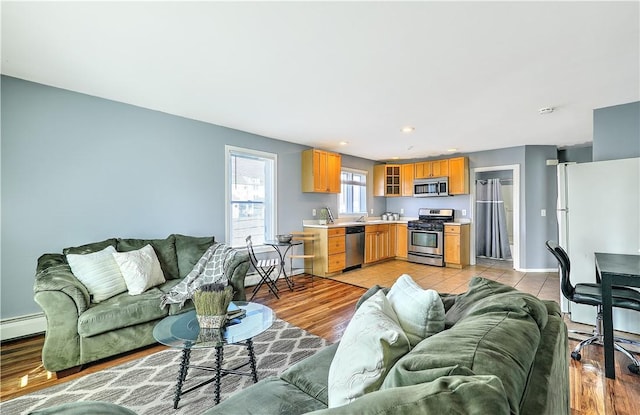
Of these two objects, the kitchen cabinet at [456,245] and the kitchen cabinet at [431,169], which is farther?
the kitchen cabinet at [431,169]

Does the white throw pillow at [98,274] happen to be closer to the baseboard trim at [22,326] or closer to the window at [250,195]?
the baseboard trim at [22,326]

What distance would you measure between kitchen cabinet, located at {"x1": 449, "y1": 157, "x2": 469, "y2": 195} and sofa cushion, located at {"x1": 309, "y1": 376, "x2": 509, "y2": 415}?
617cm

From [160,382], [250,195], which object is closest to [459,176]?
[250,195]

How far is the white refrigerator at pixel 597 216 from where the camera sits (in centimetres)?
287

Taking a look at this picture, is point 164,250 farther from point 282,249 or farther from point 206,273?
point 282,249

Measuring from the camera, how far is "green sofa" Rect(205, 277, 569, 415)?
1.80ft

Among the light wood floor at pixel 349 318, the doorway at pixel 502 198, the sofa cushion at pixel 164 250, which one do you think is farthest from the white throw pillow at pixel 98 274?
the doorway at pixel 502 198

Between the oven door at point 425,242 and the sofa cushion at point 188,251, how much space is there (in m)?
4.54

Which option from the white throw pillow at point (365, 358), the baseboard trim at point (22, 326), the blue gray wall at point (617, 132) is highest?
the blue gray wall at point (617, 132)

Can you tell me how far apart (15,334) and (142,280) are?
133 centimetres

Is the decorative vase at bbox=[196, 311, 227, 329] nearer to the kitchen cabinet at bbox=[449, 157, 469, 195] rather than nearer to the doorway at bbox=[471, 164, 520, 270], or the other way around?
the kitchen cabinet at bbox=[449, 157, 469, 195]

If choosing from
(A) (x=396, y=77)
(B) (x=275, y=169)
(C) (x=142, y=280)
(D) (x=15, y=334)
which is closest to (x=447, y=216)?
(B) (x=275, y=169)

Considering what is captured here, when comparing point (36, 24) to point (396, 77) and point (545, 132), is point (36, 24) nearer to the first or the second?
point (396, 77)

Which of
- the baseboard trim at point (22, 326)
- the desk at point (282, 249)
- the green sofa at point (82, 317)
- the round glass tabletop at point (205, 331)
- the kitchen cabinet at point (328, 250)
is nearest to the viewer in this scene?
the round glass tabletop at point (205, 331)
